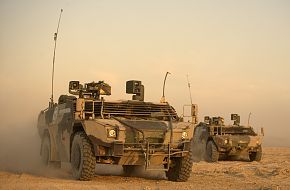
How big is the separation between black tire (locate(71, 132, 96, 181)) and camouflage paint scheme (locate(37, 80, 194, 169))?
15 centimetres

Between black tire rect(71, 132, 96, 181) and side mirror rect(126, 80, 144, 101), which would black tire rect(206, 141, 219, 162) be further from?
black tire rect(71, 132, 96, 181)

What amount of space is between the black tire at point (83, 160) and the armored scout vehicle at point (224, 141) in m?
10.1

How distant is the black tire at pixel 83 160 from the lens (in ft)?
32.5

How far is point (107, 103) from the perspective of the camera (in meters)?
10.9

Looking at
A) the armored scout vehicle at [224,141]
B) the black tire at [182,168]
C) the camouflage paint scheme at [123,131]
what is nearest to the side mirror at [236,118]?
the armored scout vehicle at [224,141]

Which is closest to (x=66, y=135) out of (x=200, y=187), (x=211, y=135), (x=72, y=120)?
(x=72, y=120)

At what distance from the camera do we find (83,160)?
9914 millimetres

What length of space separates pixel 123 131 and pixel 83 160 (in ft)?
3.25

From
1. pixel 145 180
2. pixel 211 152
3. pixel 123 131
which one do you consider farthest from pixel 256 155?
pixel 123 131

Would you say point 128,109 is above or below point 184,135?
above

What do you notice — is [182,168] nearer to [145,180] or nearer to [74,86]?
[145,180]

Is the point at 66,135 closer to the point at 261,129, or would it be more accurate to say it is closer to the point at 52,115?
the point at 52,115

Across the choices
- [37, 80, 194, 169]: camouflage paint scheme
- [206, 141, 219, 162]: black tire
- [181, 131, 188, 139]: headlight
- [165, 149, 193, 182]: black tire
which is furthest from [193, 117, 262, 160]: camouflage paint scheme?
[181, 131, 188, 139]: headlight

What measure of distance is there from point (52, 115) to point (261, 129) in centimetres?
1027
